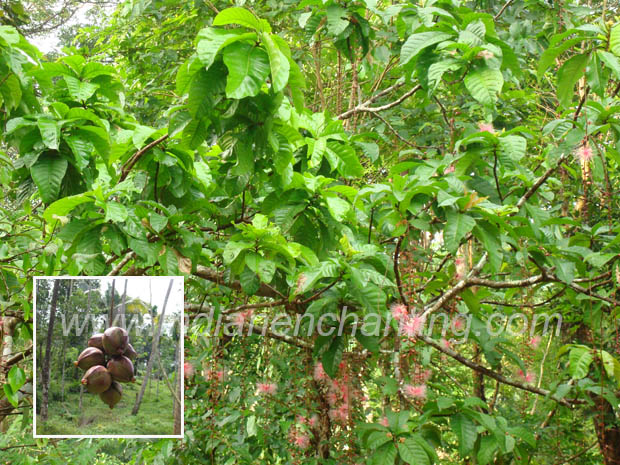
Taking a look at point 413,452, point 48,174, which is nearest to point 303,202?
point 48,174

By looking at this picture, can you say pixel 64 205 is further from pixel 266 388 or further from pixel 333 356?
pixel 266 388

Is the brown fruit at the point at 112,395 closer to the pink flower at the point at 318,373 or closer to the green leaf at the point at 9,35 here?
the pink flower at the point at 318,373

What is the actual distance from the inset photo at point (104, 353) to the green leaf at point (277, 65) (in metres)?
0.40

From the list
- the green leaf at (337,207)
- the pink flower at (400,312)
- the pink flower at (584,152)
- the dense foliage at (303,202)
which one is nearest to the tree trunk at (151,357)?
the dense foliage at (303,202)

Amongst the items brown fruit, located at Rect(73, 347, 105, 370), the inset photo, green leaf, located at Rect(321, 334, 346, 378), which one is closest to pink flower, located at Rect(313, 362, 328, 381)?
green leaf, located at Rect(321, 334, 346, 378)

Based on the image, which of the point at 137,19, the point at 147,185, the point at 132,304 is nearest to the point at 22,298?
the point at 147,185

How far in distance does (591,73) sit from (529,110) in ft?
5.34

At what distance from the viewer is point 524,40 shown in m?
2.10

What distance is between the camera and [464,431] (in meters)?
1.52

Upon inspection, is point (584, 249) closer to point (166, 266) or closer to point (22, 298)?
point (166, 266)

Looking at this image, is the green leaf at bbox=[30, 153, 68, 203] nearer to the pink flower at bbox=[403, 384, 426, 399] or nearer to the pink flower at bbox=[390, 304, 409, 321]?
the pink flower at bbox=[390, 304, 409, 321]

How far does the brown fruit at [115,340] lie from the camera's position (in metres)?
1.09

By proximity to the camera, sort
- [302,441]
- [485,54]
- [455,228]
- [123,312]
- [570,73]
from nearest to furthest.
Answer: [123,312] → [455,228] → [485,54] → [570,73] → [302,441]

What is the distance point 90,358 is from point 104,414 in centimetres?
11
